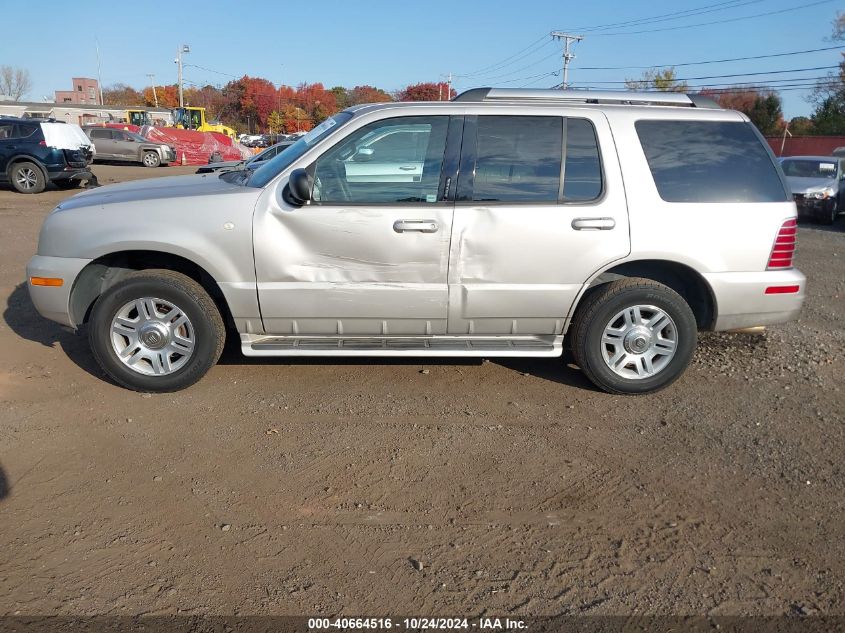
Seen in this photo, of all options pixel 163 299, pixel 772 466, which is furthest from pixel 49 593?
pixel 772 466

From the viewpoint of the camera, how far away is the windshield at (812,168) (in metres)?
15.2

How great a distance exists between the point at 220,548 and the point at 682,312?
128 inches

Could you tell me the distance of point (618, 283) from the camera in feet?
14.8

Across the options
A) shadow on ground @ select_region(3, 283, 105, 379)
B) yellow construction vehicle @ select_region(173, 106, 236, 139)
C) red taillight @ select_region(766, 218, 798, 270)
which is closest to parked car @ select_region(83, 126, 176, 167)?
yellow construction vehicle @ select_region(173, 106, 236, 139)

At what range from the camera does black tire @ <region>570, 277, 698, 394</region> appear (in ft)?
14.6

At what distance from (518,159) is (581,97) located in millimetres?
712

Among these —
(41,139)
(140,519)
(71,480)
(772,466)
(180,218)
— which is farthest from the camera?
(41,139)

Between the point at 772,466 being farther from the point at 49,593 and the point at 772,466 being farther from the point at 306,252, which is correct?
the point at 49,593

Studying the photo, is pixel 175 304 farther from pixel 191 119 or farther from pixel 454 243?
pixel 191 119

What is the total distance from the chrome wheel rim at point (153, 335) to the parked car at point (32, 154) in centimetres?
1374

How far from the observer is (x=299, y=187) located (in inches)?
162

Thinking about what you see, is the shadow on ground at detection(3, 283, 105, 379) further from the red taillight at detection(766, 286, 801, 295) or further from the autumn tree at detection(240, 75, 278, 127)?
the autumn tree at detection(240, 75, 278, 127)

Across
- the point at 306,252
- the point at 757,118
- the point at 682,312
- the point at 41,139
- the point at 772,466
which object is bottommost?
the point at 772,466

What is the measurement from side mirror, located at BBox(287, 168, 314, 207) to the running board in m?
0.93
